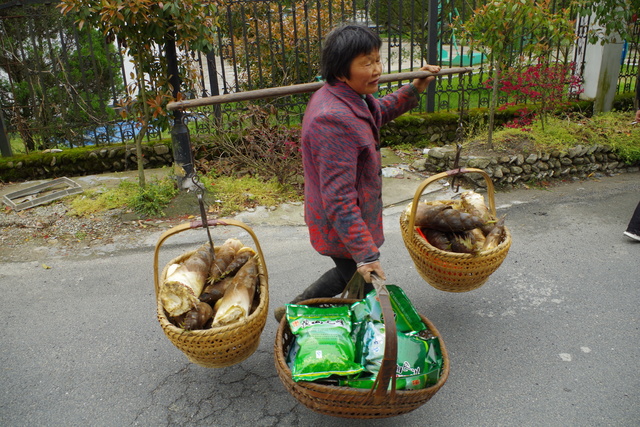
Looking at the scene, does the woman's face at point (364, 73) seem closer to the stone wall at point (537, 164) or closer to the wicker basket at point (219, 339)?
the wicker basket at point (219, 339)

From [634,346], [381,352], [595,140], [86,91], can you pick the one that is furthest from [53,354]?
[595,140]

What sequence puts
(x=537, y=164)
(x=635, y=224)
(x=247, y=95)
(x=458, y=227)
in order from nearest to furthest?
(x=247, y=95) < (x=458, y=227) < (x=635, y=224) < (x=537, y=164)

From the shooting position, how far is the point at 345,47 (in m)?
2.09

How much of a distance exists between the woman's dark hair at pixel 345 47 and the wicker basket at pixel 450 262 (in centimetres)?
82

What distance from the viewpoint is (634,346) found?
9.23 ft

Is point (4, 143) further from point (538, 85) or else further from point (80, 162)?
Result: point (538, 85)

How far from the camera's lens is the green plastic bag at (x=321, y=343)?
1994 mm

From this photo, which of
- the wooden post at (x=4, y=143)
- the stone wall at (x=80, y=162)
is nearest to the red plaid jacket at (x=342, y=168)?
the stone wall at (x=80, y=162)

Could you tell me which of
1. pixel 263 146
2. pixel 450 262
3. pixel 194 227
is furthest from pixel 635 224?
pixel 263 146

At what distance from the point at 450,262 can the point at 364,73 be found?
113cm

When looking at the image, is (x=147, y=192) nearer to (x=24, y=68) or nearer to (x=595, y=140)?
(x=24, y=68)

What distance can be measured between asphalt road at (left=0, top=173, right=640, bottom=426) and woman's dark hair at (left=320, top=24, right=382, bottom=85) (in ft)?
5.48

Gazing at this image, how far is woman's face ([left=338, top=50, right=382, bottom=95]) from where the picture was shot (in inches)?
83.7

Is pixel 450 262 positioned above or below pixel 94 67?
below
